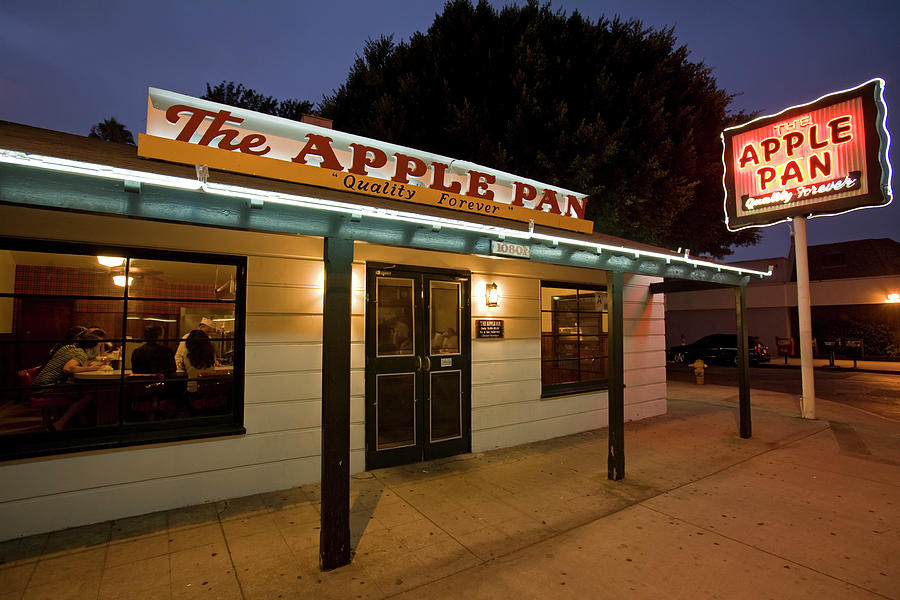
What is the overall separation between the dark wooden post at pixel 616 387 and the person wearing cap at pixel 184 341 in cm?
443

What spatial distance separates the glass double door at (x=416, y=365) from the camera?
5.25m

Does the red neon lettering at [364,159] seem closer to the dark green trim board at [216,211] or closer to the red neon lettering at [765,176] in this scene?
the dark green trim board at [216,211]

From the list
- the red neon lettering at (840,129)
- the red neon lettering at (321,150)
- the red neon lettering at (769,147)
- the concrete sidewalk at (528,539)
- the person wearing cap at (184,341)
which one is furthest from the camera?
the red neon lettering at (769,147)

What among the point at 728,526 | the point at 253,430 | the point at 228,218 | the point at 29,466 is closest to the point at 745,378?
the point at 728,526

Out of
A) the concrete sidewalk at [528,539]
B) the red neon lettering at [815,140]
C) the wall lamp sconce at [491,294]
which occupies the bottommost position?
the concrete sidewalk at [528,539]

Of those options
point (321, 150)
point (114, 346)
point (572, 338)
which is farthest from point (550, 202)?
point (114, 346)

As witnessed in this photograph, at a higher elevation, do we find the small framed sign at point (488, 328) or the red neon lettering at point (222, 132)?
the red neon lettering at point (222, 132)

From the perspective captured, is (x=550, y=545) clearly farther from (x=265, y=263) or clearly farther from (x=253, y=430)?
(x=265, y=263)

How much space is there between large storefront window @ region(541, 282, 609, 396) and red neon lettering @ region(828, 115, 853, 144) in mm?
4964

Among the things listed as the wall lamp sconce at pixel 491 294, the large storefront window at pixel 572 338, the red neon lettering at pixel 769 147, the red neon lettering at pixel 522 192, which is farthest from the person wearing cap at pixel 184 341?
the red neon lettering at pixel 769 147

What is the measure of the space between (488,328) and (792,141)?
7.27m

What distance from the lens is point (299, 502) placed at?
4.35 meters

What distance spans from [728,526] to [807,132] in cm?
791

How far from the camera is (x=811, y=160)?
8.16 m
